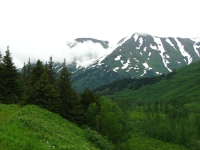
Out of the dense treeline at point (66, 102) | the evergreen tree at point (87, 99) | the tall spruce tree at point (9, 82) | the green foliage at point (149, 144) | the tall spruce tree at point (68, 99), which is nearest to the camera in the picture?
the dense treeline at point (66, 102)

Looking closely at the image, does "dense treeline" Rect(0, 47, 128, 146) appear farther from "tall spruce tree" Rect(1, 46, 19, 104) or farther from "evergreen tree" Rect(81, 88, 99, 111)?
"evergreen tree" Rect(81, 88, 99, 111)

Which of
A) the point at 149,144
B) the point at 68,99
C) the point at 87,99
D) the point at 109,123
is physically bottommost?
the point at 149,144

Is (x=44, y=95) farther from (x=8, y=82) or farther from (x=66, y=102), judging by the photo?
(x=8, y=82)

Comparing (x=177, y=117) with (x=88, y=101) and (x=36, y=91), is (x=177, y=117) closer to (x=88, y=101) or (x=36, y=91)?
(x=88, y=101)

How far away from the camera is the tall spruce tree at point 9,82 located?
165 feet

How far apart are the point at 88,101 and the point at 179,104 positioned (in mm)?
156773

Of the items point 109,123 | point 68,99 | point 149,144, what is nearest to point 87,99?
point 68,99

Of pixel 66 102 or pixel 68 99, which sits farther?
pixel 66 102

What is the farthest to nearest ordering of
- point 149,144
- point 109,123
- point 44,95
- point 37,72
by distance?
point 149,144 → point 37,72 → point 109,123 → point 44,95

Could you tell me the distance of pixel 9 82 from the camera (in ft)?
170

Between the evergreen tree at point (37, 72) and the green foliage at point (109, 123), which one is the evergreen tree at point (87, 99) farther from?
the evergreen tree at point (37, 72)

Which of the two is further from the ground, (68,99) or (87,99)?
(68,99)

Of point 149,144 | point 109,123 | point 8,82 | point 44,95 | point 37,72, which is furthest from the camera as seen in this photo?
point 149,144

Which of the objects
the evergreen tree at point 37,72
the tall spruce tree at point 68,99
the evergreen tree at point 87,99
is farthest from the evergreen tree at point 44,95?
the evergreen tree at point 87,99
